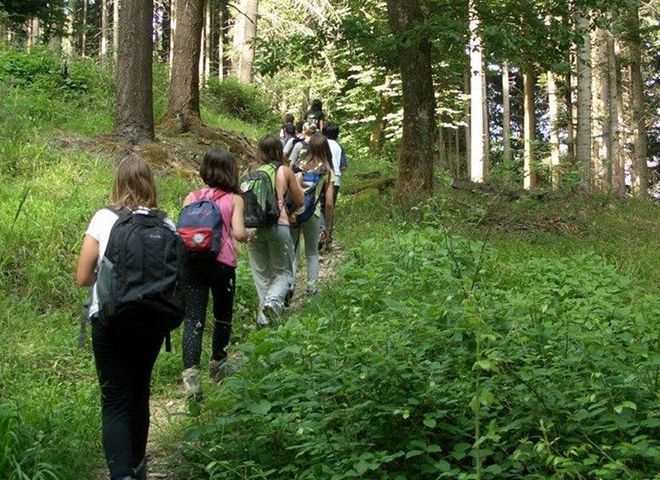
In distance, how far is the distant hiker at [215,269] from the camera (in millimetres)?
5645

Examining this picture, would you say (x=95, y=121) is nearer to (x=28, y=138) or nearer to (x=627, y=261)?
(x=28, y=138)

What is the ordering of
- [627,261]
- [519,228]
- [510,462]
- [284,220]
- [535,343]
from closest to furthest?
[510,462] → [535,343] → [284,220] → [627,261] → [519,228]

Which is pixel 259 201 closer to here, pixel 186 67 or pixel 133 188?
pixel 133 188

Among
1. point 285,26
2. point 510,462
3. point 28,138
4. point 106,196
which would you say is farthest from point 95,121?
point 285,26

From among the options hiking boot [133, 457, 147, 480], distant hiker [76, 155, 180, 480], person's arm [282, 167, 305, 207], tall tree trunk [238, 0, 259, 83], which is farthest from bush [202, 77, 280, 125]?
hiking boot [133, 457, 147, 480]

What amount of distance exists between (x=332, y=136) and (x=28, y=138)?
4.38 meters

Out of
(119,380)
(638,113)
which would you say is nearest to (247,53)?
(638,113)

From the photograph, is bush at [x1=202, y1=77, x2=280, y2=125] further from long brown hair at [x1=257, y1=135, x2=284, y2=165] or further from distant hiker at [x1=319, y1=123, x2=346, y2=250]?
long brown hair at [x1=257, y1=135, x2=284, y2=165]

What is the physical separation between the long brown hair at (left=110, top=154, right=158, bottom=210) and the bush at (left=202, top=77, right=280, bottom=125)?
1853 centimetres

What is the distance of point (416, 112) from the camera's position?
1206 cm

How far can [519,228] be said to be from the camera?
1166cm

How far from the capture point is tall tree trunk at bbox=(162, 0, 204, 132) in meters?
14.5

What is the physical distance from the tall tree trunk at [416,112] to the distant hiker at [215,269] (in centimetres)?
645

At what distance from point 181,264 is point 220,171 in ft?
6.53
